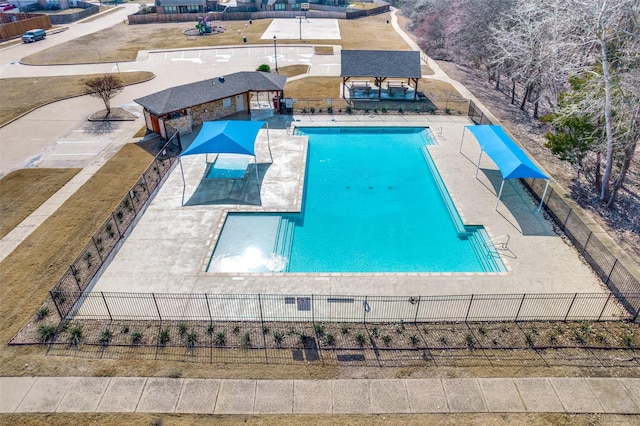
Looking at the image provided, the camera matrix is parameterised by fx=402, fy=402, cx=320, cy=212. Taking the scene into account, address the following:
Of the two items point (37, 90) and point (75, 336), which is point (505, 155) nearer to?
point (75, 336)

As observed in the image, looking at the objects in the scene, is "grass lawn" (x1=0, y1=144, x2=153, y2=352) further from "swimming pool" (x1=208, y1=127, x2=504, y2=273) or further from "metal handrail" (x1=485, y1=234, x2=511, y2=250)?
"metal handrail" (x1=485, y1=234, x2=511, y2=250)

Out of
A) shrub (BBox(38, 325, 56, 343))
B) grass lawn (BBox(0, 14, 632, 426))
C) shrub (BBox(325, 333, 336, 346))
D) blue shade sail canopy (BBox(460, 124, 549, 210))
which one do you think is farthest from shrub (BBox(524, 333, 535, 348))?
shrub (BBox(38, 325, 56, 343))

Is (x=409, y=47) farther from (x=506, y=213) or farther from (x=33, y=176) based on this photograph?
(x=33, y=176)

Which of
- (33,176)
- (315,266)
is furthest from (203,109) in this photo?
(315,266)

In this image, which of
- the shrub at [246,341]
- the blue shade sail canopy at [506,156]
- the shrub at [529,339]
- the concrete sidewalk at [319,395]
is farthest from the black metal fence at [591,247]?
the shrub at [246,341]

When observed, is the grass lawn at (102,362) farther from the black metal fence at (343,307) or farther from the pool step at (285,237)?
the pool step at (285,237)

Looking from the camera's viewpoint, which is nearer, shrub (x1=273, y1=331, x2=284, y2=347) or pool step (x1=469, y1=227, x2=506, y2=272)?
shrub (x1=273, y1=331, x2=284, y2=347)

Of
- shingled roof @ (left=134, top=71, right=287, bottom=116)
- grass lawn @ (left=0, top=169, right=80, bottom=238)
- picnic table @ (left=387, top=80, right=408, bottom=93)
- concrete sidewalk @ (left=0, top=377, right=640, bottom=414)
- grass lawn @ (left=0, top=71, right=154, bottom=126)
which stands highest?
shingled roof @ (left=134, top=71, right=287, bottom=116)
